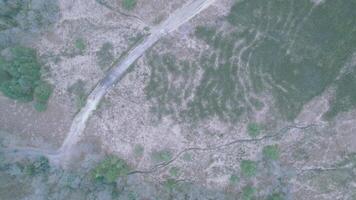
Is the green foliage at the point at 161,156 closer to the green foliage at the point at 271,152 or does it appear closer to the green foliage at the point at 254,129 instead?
the green foliage at the point at 254,129

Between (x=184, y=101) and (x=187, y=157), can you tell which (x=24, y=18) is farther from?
(x=187, y=157)

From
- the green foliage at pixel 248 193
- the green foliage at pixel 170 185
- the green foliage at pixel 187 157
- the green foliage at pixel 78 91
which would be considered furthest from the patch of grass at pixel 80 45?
the green foliage at pixel 248 193

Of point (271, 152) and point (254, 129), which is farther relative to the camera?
point (254, 129)

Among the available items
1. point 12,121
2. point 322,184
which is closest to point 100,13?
point 12,121

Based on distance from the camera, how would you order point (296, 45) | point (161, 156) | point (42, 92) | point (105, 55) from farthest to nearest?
1. point (105, 55)
2. point (161, 156)
3. point (42, 92)
4. point (296, 45)

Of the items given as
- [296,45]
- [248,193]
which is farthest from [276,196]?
[296,45]

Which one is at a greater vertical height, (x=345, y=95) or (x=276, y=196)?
(x=345, y=95)

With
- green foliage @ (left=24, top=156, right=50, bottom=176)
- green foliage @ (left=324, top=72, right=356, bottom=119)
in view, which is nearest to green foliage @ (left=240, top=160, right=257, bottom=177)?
green foliage @ (left=324, top=72, right=356, bottom=119)

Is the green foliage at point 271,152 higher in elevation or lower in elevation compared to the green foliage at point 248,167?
higher
